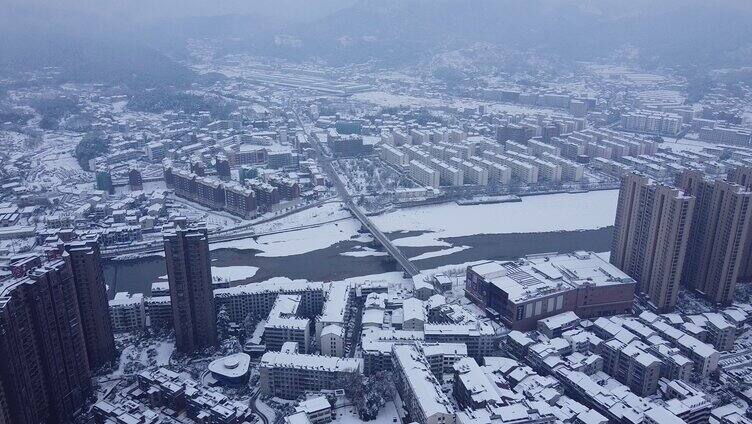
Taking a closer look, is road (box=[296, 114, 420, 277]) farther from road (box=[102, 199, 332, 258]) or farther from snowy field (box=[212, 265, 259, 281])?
snowy field (box=[212, 265, 259, 281])

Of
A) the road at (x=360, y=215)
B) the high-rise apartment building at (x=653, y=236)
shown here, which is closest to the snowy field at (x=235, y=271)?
the road at (x=360, y=215)

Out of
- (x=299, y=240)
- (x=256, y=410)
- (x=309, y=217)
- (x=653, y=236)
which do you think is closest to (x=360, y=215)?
(x=309, y=217)

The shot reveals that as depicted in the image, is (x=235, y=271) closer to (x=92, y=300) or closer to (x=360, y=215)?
(x=360, y=215)

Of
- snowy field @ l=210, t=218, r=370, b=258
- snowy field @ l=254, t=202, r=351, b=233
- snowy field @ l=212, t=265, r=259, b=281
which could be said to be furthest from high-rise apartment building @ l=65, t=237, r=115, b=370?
snowy field @ l=254, t=202, r=351, b=233

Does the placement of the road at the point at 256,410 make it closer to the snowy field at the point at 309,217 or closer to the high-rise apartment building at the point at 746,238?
the snowy field at the point at 309,217

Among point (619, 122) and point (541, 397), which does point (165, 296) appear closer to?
point (541, 397)

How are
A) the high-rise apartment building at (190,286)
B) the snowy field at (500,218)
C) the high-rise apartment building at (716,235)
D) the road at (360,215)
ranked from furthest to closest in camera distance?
the snowy field at (500,218) → the road at (360,215) → the high-rise apartment building at (716,235) → the high-rise apartment building at (190,286)

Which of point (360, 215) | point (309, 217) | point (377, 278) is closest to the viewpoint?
point (377, 278)
